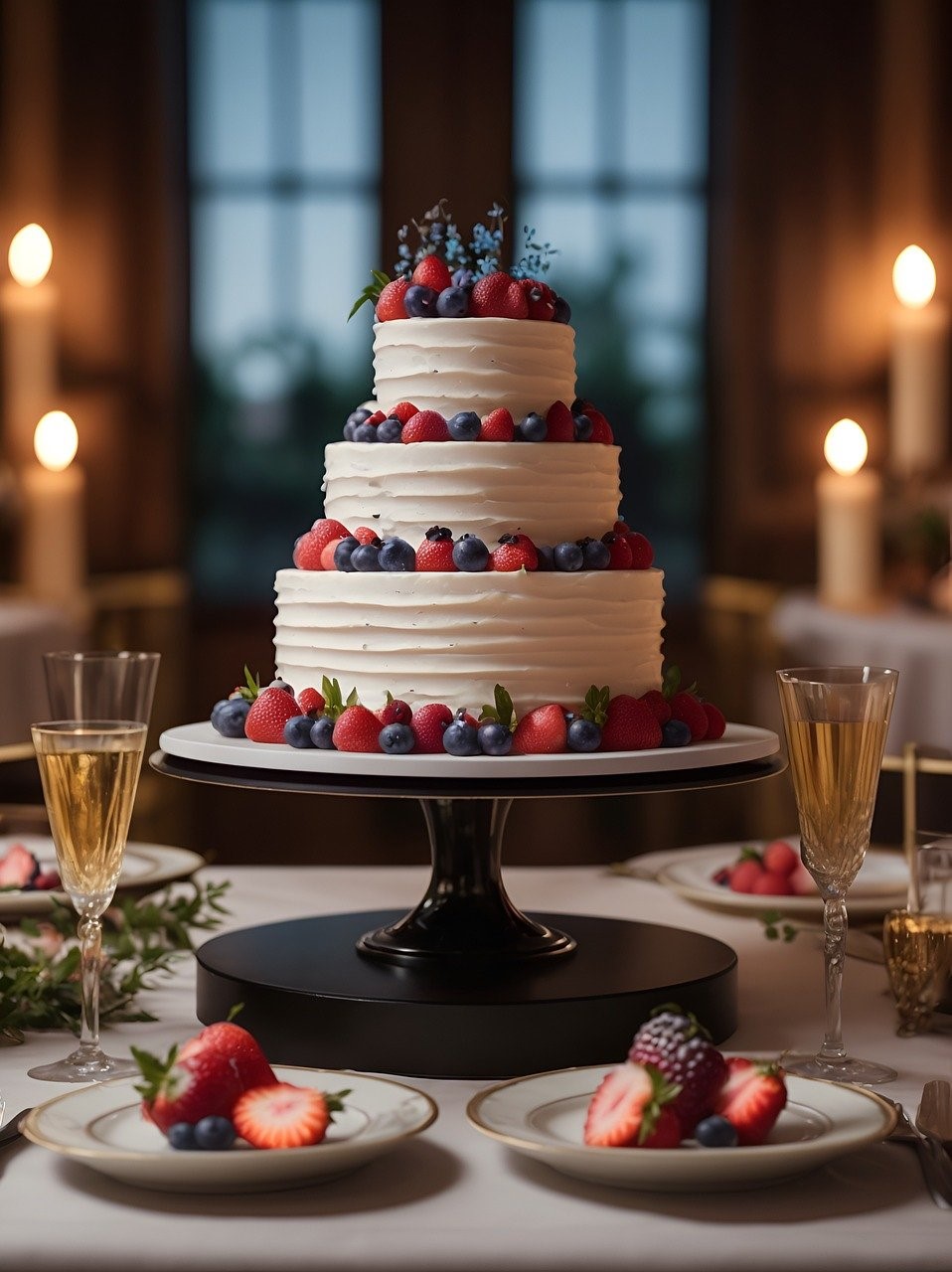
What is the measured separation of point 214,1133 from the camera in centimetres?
122

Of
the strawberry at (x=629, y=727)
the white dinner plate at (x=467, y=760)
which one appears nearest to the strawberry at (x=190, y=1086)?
the white dinner plate at (x=467, y=760)

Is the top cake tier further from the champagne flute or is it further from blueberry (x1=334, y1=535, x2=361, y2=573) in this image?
the champagne flute

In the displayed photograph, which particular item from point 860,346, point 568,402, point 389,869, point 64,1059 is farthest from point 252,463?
point 64,1059

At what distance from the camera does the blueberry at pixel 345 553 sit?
6.23 feet

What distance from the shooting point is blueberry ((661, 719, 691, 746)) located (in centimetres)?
185

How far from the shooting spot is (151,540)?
21.3ft

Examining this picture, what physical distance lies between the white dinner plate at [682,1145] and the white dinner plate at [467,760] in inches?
13.2

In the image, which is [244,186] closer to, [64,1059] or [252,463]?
[252,463]

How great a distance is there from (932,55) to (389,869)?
15.2 ft

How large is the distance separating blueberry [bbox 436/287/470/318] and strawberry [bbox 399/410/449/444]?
0.11 m

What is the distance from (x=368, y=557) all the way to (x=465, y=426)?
174mm

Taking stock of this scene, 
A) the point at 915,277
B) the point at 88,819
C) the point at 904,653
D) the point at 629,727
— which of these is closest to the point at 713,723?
the point at 629,727

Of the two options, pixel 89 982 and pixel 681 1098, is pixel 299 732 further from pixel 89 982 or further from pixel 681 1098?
pixel 681 1098

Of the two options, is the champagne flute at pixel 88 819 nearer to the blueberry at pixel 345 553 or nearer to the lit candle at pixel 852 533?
the blueberry at pixel 345 553
